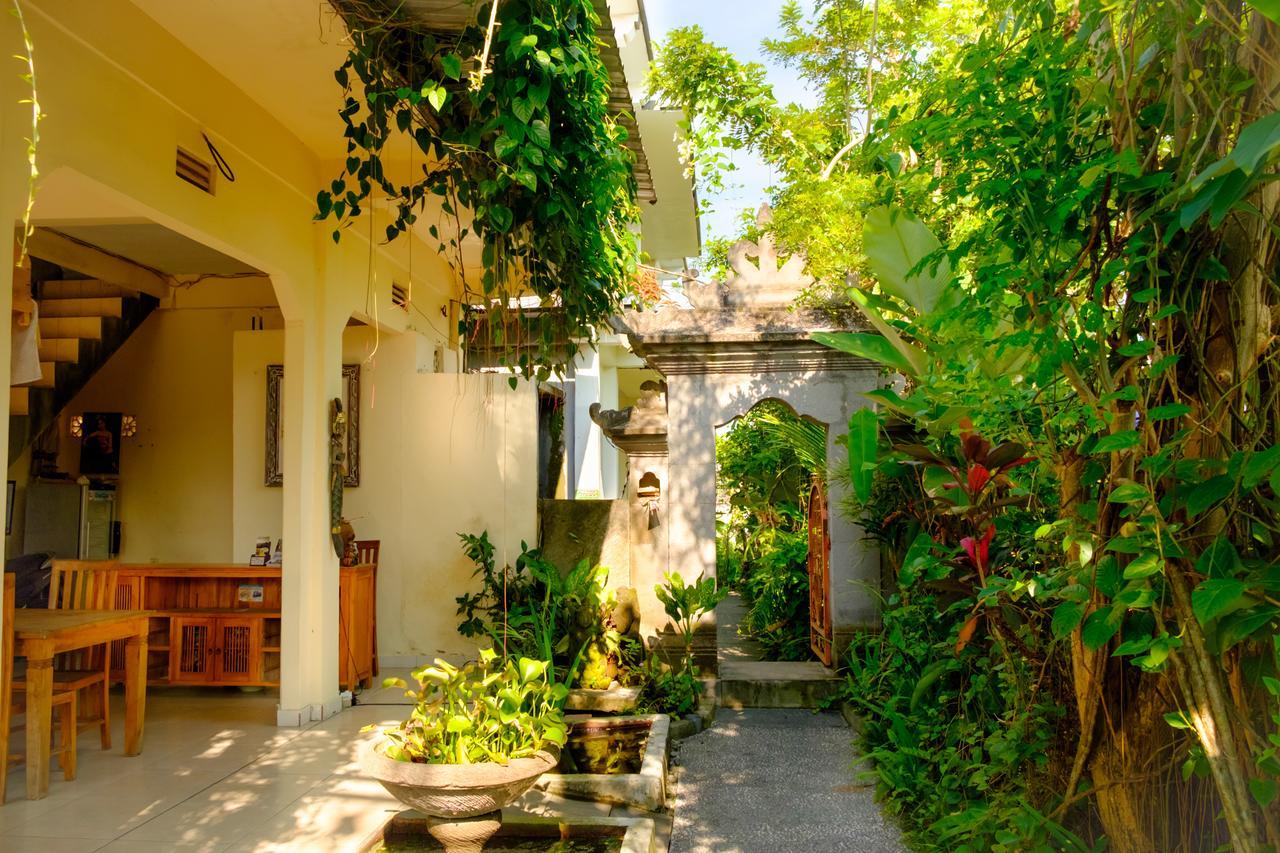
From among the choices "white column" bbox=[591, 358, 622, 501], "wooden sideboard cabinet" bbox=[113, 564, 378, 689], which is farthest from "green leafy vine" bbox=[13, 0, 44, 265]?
"white column" bbox=[591, 358, 622, 501]

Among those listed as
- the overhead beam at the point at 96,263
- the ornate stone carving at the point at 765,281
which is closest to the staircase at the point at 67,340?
the overhead beam at the point at 96,263

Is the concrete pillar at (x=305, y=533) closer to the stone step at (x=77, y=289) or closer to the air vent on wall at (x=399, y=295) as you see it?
the air vent on wall at (x=399, y=295)

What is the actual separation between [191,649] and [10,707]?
1904 millimetres

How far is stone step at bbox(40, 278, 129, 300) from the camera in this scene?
7012 millimetres

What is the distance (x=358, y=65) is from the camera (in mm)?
3773

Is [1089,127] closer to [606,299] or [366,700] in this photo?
[606,299]

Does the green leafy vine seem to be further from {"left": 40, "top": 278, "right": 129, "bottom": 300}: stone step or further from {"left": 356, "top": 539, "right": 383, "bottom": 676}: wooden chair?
{"left": 356, "top": 539, "right": 383, "bottom": 676}: wooden chair

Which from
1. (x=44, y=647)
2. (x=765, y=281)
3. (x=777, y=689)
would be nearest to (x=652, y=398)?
(x=765, y=281)

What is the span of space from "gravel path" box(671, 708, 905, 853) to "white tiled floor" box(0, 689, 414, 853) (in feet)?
4.62

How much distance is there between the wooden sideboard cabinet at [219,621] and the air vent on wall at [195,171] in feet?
8.83

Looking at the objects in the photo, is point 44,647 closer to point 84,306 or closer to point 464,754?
point 464,754

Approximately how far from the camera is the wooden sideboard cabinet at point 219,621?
620 cm

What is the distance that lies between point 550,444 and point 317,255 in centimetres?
317

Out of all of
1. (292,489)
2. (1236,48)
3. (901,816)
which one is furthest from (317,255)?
(1236,48)
